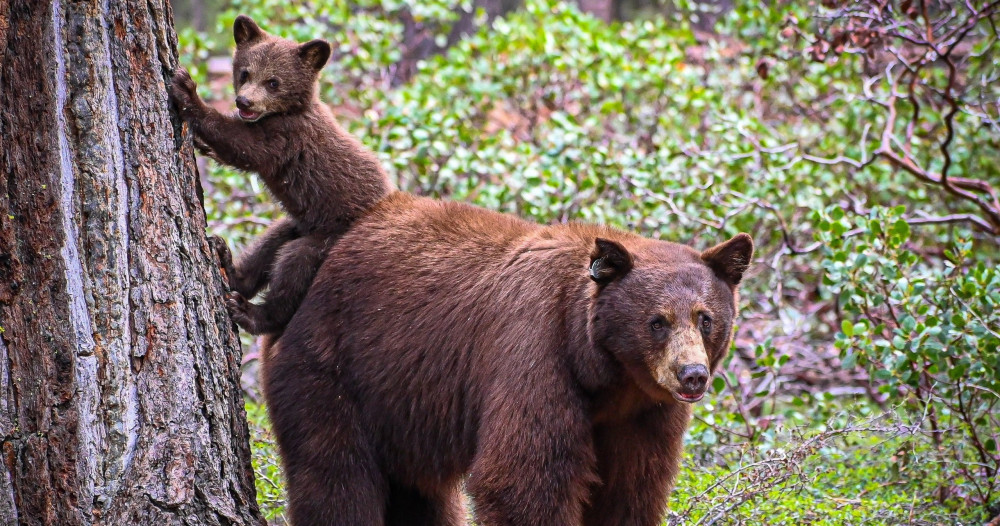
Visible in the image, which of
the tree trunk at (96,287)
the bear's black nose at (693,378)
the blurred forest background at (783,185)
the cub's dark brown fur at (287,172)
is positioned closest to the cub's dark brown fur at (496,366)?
the bear's black nose at (693,378)

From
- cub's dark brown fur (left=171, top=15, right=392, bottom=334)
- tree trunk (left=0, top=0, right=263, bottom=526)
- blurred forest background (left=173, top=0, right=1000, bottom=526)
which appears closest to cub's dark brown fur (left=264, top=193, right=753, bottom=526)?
cub's dark brown fur (left=171, top=15, right=392, bottom=334)

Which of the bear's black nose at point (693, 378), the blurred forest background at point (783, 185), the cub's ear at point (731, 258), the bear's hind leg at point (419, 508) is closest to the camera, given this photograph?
the bear's black nose at point (693, 378)

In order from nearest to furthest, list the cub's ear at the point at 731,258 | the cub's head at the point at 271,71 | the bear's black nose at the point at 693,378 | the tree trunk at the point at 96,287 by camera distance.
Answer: the tree trunk at the point at 96,287
the bear's black nose at the point at 693,378
the cub's ear at the point at 731,258
the cub's head at the point at 271,71

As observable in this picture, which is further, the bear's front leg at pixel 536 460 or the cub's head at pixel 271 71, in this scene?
the cub's head at pixel 271 71

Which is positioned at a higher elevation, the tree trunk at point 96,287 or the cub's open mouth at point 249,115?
the cub's open mouth at point 249,115

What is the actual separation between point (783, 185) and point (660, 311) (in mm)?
4428

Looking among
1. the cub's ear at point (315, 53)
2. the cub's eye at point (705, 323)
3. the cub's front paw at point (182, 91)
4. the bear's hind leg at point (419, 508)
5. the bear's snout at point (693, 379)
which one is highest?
the cub's ear at point (315, 53)

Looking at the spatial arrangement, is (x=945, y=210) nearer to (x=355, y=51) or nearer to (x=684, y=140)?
(x=684, y=140)

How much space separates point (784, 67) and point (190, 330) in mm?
6864

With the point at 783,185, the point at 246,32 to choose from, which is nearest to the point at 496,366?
the point at 246,32

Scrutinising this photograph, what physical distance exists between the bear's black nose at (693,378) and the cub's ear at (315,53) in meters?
2.57

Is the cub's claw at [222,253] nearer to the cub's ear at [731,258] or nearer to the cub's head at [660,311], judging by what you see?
the cub's head at [660,311]

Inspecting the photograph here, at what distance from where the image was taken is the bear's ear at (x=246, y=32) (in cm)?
508

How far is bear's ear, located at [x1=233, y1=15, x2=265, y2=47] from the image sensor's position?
508 cm
